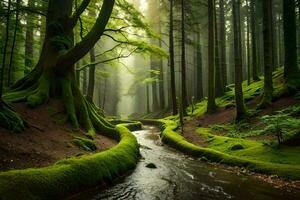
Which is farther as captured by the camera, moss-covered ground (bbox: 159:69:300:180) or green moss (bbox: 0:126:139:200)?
moss-covered ground (bbox: 159:69:300:180)

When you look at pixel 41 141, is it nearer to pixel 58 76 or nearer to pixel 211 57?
pixel 58 76

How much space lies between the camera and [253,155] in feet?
34.1

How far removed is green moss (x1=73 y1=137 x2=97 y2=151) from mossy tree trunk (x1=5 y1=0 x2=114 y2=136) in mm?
1263

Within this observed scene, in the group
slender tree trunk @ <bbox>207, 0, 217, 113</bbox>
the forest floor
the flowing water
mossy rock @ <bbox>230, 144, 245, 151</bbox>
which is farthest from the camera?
slender tree trunk @ <bbox>207, 0, 217, 113</bbox>

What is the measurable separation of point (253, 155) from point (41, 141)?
751cm

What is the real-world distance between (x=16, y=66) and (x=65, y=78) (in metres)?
5.51

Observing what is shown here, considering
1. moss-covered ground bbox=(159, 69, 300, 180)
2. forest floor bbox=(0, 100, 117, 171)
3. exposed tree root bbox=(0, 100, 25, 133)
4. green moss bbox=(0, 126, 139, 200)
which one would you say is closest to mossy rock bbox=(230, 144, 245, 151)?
moss-covered ground bbox=(159, 69, 300, 180)

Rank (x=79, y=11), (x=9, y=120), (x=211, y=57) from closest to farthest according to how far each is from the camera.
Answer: (x=9, y=120), (x=79, y=11), (x=211, y=57)

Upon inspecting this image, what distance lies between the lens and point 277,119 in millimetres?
9586

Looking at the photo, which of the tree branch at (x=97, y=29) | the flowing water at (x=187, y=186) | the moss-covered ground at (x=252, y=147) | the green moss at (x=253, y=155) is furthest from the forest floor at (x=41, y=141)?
the moss-covered ground at (x=252, y=147)

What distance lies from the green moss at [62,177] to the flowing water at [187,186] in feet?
1.16

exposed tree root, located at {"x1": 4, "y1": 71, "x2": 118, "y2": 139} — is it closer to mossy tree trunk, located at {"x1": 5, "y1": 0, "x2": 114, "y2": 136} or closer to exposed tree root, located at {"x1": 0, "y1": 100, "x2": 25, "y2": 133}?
mossy tree trunk, located at {"x1": 5, "y1": 0, "x2": 114, "y2": 136}

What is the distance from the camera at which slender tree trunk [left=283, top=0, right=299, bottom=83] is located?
15250 millimetres

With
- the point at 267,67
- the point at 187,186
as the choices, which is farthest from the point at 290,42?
the point at 187,186
